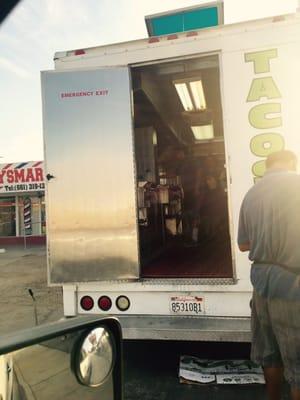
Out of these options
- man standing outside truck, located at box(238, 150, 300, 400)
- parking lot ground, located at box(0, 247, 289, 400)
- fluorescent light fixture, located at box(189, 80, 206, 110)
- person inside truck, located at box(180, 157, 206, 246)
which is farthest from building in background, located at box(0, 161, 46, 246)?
man standing outside truck, located at box(238, 150, 300, 400)

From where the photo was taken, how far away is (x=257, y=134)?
3.70 metres

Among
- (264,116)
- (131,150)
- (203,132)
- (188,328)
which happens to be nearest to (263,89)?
(264,116)

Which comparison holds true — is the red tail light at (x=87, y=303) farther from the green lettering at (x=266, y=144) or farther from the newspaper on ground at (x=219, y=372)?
the green lettering at (x=266, y=144)

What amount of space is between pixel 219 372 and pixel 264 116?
2.39m

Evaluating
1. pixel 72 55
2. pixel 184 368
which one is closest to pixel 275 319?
pixel 184 368

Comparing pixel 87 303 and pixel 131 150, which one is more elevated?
pixel 131 150

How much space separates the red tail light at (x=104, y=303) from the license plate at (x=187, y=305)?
62cm

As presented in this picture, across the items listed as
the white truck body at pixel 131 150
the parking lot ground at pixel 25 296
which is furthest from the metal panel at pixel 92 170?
the parking lot ground at pixel 25 296

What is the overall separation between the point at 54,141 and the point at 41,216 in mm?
18731

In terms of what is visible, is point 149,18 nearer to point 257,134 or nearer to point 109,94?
point 109,94

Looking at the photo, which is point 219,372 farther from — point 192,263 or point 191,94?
point 191,94

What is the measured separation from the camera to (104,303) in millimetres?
4105

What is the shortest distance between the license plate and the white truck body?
20 mm

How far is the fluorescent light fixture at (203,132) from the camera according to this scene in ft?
31.7
